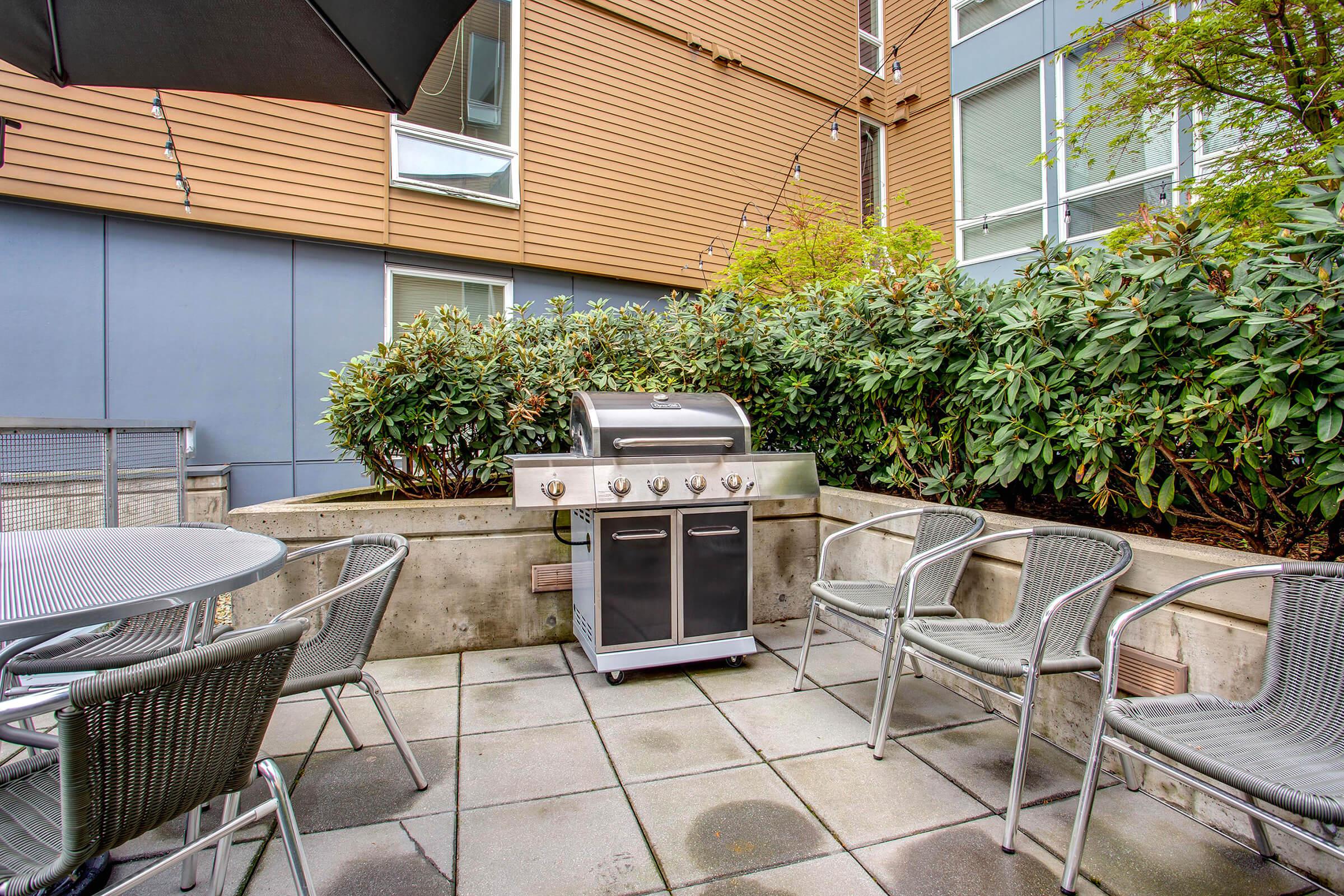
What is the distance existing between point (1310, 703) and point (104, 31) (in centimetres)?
439

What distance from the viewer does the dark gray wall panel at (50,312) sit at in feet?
16.4

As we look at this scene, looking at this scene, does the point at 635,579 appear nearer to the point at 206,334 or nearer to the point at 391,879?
the point at 391,879

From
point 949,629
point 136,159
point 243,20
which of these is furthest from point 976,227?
point 136,159

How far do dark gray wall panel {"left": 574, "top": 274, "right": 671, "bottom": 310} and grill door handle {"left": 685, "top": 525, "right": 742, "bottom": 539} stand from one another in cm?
441

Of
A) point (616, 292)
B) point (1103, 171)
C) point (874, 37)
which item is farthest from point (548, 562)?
point (874, 37)

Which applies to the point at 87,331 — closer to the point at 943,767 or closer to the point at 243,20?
the point at 243,20

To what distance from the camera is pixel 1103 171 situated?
23.6 feet

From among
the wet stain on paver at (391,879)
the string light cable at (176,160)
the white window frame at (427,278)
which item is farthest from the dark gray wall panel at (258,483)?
the wet stain on paver at (391,879)

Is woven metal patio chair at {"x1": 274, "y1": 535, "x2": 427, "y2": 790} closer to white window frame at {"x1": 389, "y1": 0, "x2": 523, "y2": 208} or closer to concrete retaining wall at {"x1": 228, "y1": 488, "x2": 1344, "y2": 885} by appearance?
concrete retaining wall at {"x1": 228, "y1": 488, "x2": 1344, "y2": 885}

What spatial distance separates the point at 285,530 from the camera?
318 centimetres

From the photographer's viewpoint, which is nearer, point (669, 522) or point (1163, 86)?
point (669, 522)

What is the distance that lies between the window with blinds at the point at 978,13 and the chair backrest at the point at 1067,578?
8796 millimetres

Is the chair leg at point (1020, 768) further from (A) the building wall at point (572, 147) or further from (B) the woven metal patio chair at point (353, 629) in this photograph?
(A) the building wall at point (572, 147)

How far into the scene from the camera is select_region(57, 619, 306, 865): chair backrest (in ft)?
3.14
